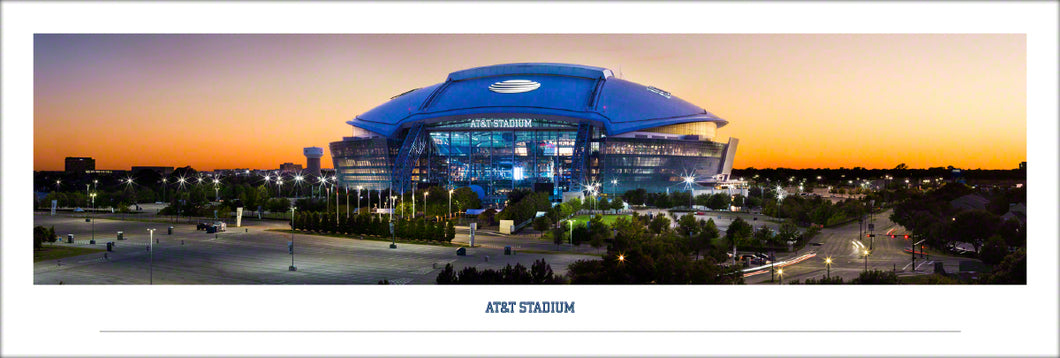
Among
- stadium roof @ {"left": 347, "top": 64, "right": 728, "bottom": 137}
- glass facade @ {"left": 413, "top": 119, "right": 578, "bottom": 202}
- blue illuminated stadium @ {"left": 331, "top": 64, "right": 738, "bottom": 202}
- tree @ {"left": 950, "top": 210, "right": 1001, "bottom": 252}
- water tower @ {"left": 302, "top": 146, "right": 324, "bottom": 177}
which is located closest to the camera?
tree @ {"left": 950, "top": 210, "right": 1001, "bottom": 252}

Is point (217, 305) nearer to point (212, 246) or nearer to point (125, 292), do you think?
point (125, 292)

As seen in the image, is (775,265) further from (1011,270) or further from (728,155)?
(728,155)

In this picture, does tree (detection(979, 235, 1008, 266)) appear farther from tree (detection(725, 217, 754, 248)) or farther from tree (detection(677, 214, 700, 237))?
tree (detection(677, 214, 700, 237))

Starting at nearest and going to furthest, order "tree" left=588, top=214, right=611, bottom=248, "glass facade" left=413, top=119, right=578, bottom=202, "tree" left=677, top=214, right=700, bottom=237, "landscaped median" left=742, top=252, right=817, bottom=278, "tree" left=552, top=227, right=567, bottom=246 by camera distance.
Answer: "landscaped median" left=742, top=252, right=817, bottom=278 → "tree" left=588, top=214, right=611, bottom=248 → "tree" left=552, top=227, right=567, bottom=246 → "tree" left=677, top=214, right=700, bottom=237 → "glass facade" left=413, top=119, right=578, bottom=202

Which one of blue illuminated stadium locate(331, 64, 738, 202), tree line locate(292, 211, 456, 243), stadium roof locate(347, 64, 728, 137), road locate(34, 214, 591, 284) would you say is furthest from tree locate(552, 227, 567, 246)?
stadium roof locate(347, 64, 728, 137)

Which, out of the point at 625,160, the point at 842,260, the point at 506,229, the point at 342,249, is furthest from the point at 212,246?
the point at 625,160

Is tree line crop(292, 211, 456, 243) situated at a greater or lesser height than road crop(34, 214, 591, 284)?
greater
